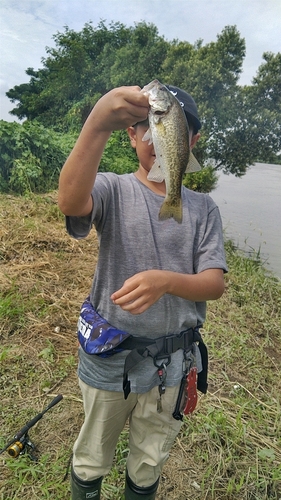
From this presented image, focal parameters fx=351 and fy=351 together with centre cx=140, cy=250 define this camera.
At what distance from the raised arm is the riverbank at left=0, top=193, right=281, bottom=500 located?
174 centimetres

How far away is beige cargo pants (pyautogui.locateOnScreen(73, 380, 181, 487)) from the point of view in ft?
5.07

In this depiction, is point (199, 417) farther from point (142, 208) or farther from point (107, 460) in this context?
point (142, 208)

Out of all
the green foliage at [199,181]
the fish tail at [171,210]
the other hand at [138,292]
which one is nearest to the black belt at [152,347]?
the other hand at [138,292]

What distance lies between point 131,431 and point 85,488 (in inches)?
13.4

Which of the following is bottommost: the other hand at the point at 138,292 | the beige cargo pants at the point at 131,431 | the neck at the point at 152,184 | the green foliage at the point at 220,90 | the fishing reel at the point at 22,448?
the fishing reel at the point at 22,448

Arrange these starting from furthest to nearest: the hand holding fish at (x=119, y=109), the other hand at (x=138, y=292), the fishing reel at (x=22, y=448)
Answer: the fishing reel at (x=22, y=448), the other hand at (x=138, y=292), the hand holding fish at (x=119, y=109)

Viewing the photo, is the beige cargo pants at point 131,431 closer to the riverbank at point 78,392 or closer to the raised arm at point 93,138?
the riverbank at point 78,392

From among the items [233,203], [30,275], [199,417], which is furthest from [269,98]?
[199,417]

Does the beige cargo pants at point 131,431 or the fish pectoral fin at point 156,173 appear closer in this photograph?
the fish pectoral fin at point 156,173

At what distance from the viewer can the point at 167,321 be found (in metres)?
1.52

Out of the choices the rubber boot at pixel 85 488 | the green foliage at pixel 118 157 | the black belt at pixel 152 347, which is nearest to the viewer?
the black belt at pixel 152 347

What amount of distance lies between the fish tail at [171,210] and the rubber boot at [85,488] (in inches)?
52.1

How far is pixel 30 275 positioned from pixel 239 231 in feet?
21.7

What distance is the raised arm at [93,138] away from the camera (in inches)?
40.6
